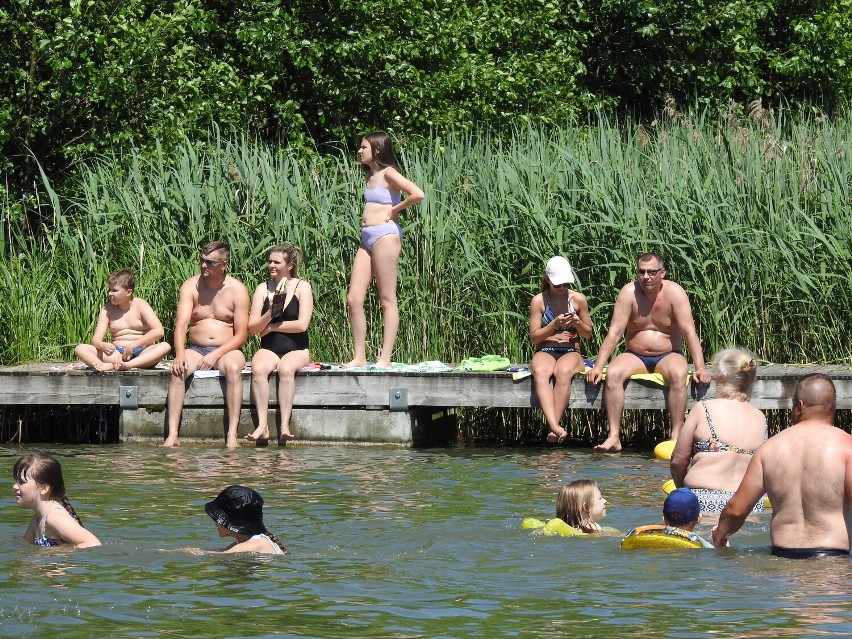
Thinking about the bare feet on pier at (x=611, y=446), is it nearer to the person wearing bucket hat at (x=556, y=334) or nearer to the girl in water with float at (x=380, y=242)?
the person wearing bucket hat at (x=556, y=334)

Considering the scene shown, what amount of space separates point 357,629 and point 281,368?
638 centimetres

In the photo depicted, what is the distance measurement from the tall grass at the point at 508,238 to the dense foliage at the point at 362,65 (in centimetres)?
214

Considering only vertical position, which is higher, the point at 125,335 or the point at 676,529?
the point at 125,335

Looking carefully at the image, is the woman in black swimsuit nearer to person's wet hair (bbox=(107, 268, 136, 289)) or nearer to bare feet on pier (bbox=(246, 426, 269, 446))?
bare feet on pier (bbox=(246, 426, 269, 446))

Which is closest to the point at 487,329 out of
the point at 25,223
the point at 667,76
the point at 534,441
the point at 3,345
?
the point at 534,441

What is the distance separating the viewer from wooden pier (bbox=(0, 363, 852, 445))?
12.4m

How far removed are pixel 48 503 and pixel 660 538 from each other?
3.21 metres

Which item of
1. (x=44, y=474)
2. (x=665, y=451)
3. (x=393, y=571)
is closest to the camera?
(x=393, y=571)

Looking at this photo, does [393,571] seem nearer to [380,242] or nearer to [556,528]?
[556,528]

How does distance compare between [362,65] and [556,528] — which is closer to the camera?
[556,528]

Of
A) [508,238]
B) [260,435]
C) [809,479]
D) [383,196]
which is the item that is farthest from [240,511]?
[508,238]

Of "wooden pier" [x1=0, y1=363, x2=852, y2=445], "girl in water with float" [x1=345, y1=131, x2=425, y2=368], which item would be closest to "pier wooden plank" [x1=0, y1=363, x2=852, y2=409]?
"wooden pier" [x1=0, y1=363, x2=852, y2=445]

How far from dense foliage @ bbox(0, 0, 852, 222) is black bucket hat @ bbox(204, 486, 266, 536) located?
8406 mm

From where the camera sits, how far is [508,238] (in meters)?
13.4
